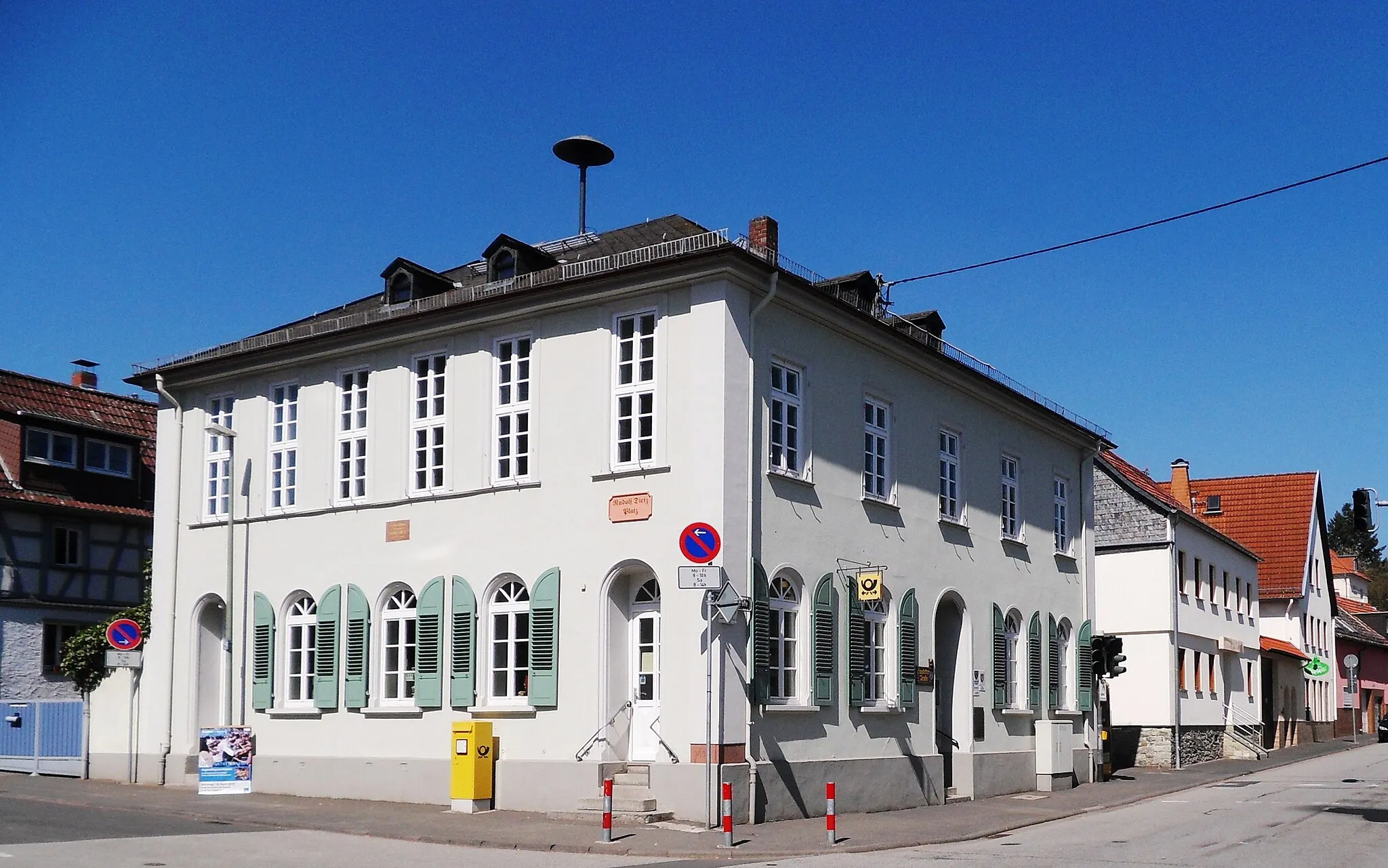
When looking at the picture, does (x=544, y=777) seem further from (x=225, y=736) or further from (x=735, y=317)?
(x=735, y=317)

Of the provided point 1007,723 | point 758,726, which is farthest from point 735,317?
point 1007,723

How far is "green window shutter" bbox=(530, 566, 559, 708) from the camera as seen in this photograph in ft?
73.1

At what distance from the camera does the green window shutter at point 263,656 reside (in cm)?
2631

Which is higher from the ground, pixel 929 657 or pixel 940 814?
pixel 929 657

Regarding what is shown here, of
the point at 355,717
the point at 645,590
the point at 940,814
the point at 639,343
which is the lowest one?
the point at 940,814

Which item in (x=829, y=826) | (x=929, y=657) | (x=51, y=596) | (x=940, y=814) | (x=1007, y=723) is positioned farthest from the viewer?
(x=51, y=596)

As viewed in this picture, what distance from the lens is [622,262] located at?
22641mm

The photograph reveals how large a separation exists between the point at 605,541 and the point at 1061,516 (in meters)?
15.5

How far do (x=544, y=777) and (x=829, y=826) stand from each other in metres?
4.98

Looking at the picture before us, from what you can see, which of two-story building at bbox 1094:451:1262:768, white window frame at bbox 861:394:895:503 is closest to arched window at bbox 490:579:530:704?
white window frame at bbox 861:394:895:503

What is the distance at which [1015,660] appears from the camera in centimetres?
3053

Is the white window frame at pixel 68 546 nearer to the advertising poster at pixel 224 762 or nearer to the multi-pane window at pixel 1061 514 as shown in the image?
the advertising poster at pixel 224 762

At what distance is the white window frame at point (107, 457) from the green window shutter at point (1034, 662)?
24.9 m

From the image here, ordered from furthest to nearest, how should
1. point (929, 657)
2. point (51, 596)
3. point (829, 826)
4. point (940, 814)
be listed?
point (51, 596)
point (929, 657)
point (940, 814)
point (829, 826)
